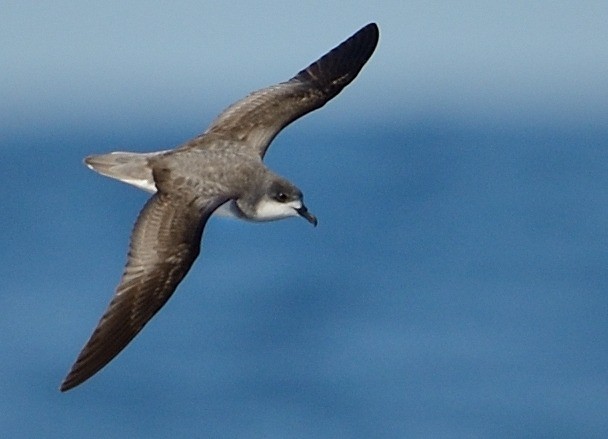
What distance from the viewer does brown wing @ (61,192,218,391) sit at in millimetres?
13141

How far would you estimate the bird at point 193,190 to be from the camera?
521 inches

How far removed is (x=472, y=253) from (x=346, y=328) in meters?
24.3

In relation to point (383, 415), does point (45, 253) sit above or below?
above

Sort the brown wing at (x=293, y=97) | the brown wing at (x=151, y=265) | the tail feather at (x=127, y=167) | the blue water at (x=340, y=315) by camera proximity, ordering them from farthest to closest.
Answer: the blue water at (x=340, y=315), the brown wing at (x=293, y=97), the tail feather at (x=127, y=167), the brown wing at (x=151, y=265)

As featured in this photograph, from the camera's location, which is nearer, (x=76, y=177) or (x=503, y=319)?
(x=503, y=319)

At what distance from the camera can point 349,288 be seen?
8044 centimetres

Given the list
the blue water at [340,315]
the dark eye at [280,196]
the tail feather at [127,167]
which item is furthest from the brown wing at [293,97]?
the blue water at [340,315]

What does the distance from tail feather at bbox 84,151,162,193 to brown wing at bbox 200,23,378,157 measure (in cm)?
95

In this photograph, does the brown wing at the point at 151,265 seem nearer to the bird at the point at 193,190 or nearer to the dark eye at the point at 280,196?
the bird at the point at 193,190

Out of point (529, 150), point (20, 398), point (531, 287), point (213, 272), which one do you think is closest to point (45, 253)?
point (213, 272)

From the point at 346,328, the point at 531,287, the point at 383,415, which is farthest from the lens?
the point at 531,287

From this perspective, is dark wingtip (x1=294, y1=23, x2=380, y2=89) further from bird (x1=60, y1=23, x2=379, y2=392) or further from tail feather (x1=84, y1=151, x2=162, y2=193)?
tail feather (x1=84, y1=151, x2=162, y2=193)

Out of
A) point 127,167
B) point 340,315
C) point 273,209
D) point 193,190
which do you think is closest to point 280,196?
point 273,209

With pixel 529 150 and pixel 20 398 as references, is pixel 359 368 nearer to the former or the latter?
pixel 20 398
